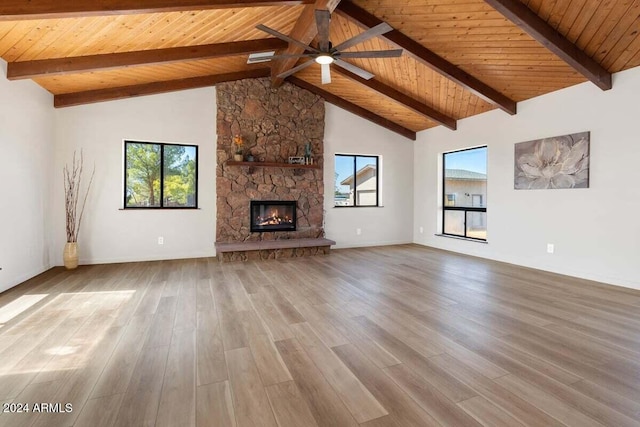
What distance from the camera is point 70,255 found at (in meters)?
4.77

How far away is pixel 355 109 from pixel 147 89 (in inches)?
161

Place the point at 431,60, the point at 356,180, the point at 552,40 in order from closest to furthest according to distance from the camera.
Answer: the point at 552,40 < the point at 431,60 < the point at 356,180

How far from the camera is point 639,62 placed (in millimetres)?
3664

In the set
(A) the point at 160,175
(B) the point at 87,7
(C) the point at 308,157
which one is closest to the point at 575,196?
(C) the point at 308,157

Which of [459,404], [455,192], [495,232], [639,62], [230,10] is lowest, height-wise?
[459,404]

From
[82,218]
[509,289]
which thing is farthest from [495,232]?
[82,218]

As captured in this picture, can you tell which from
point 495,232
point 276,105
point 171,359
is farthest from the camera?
point 276,105

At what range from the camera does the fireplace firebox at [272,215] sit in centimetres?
612

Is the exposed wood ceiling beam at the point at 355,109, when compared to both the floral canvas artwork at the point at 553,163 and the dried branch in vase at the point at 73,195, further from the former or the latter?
the dried branch in vase at the point at 73,195

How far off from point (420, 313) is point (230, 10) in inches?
155

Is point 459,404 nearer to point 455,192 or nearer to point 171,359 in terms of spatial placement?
point 171,359

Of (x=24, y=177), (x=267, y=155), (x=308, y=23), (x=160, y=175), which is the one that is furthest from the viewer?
(x=267, y=155)

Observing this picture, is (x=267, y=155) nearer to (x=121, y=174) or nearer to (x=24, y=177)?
(x=121, y=174)

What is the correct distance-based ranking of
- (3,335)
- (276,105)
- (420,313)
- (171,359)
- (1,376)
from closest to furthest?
(1,376)
(171,359)
(3,335)
(420,313)
(276,105)
